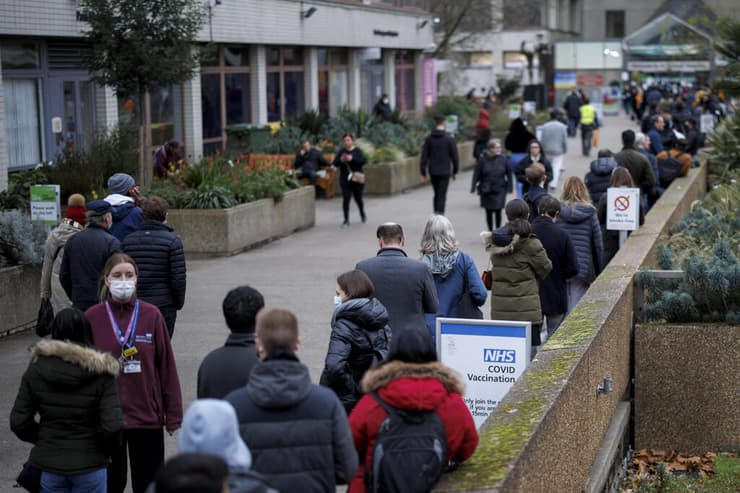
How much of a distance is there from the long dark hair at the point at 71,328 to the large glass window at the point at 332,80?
103 ft

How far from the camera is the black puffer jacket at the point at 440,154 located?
21344 millimetres

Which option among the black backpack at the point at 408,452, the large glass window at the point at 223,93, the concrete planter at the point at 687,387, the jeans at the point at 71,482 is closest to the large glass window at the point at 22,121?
the large glass window at the point at 223,93

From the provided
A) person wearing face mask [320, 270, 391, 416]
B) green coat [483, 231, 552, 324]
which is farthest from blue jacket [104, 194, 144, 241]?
person wearing face mask [320, 270, 391, 416]

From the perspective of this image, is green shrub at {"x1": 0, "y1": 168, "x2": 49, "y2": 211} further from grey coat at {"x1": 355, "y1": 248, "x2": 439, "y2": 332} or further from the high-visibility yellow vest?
the high-visibility yellow vest

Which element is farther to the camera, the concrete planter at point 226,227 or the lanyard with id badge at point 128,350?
the concrete planter at point 226,227

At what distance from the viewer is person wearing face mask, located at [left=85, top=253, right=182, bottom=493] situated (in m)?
6.87

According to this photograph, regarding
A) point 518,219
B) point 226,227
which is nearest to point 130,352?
point 518,219

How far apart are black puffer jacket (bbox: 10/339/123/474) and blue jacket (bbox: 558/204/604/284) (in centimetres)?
634

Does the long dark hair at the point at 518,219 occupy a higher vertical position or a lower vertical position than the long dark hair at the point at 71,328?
higher

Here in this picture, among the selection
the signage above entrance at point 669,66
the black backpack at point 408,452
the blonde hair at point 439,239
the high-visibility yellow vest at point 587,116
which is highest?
the signage above entrance at point 669,66

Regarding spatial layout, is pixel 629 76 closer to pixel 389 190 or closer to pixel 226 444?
pixel 389 190

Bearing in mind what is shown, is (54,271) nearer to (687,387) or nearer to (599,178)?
(687,387)

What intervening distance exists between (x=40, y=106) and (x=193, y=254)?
5.99 m

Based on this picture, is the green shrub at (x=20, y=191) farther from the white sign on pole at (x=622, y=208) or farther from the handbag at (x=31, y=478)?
the handbag at (x=31, y=478)
